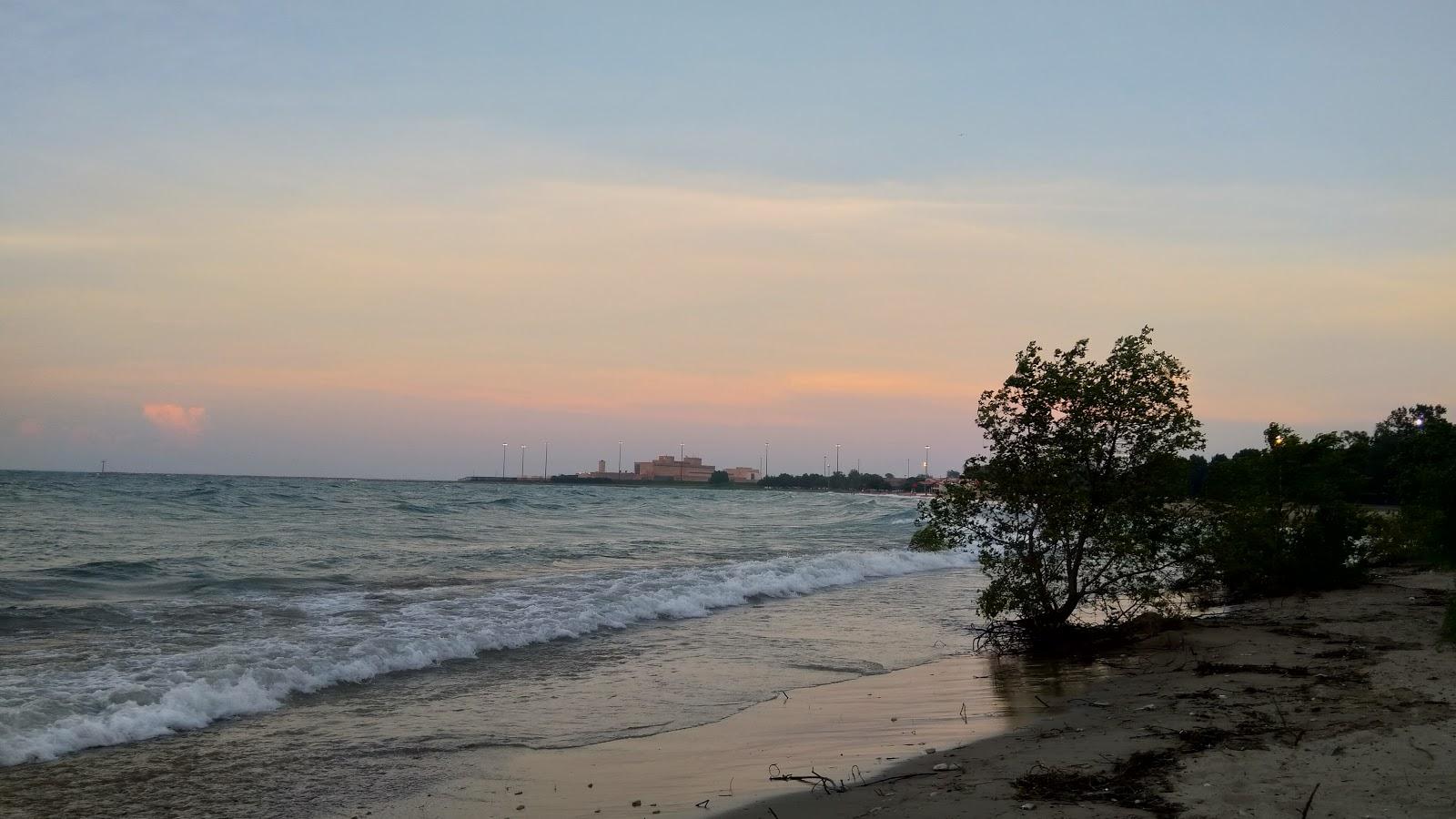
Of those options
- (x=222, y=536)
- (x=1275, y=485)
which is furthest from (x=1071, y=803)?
(x=222, y=536)

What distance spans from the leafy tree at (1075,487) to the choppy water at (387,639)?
1.99 m

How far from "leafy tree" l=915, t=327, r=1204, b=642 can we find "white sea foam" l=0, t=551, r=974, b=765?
705 cm

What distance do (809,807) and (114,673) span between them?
890cm

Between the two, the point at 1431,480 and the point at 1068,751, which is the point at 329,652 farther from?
the point at 1431,480

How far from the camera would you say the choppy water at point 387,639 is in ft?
30.6

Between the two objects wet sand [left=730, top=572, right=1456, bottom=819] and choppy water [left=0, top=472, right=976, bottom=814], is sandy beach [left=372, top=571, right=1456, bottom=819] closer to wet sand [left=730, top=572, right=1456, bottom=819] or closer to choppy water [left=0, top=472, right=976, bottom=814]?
wet sand [left=730, top=572, right=1456, bottom=819]

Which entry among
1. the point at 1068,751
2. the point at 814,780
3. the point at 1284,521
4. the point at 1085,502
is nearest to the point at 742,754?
the point at 814,780

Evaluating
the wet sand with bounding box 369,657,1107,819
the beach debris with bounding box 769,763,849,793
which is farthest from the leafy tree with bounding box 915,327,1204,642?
the beach debris with bounding box 769,763,849,793

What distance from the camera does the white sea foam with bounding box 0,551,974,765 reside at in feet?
31.1

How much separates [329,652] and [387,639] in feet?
3.55

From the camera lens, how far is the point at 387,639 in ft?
45.5

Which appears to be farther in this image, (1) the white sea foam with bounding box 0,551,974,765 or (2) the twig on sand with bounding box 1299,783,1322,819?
(1) the white sea foam with bounding box 0,551,974,765

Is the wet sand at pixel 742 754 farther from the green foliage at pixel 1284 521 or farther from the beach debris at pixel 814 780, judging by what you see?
the green foliage at pixel 1284 521

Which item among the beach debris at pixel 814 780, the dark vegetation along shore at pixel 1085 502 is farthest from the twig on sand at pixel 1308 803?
the dark vegetation along shore at pixel 1085 502
